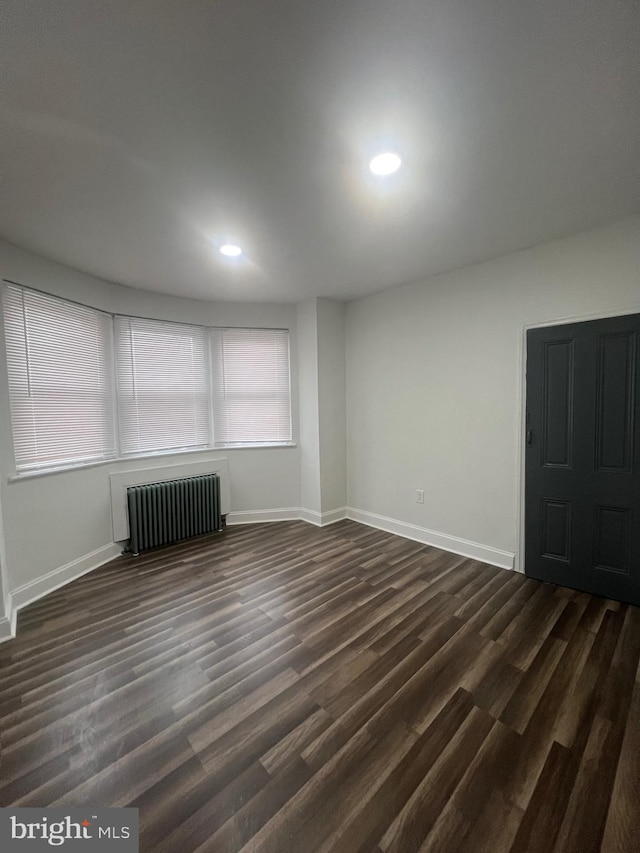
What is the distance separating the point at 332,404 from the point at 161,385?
195 cm

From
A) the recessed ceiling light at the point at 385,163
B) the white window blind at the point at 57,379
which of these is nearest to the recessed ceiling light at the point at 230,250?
the recessed ceiling light at the point at 385,163

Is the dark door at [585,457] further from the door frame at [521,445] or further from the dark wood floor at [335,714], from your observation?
the dark wood floor at [335,714]

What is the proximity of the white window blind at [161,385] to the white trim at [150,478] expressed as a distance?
25 cm

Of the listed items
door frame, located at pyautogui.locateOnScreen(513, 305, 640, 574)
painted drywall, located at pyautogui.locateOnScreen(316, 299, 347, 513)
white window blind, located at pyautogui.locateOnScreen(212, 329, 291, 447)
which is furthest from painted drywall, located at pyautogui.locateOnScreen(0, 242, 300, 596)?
door frame, located at pyautogui.locateOnScreen(513, 305, 640, 574)

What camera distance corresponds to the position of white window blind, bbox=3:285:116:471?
104 inches

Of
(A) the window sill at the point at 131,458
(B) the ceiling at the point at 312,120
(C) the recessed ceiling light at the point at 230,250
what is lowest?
(A) the window sill at the point at 131,458

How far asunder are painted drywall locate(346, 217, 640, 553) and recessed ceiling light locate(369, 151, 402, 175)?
165 centimetres

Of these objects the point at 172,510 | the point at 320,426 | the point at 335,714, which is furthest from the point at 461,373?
the point at 172,510

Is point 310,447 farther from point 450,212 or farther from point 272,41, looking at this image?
point 272,41

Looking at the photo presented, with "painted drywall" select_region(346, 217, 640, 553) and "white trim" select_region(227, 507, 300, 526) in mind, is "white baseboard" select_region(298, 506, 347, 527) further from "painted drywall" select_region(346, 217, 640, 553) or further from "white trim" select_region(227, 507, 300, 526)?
"painted drywall" select_region(346, 217, 640, 553)

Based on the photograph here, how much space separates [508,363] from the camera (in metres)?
2.91

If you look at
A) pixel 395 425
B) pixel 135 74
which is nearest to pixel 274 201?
pixel 135 74

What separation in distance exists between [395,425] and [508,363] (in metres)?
1.27

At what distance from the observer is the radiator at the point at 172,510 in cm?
344
